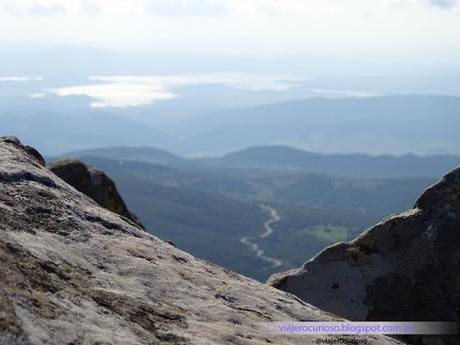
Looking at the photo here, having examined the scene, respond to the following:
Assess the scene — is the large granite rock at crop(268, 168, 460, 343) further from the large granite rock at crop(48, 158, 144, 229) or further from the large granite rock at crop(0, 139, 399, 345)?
the large granite rock at crop(48, 158, 144, 229)

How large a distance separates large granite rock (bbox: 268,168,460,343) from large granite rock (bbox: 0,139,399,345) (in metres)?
3.77

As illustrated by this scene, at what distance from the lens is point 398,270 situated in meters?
17.8

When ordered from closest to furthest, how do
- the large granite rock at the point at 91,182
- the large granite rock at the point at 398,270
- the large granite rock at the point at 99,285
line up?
the large granite rock at the point at 99,285 < the large granite rock at the point at 398,270 < the large granite rock at the point at 91,182

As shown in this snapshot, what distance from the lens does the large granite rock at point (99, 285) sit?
8.68m

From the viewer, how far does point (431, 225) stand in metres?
18.2

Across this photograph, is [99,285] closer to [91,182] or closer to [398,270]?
[398,270]

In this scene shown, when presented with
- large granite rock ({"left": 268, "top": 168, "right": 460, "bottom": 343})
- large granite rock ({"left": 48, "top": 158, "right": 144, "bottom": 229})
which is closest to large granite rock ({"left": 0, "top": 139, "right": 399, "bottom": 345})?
large granite rock ({"left": 268, "top": 168, "right": 460, "bottom": 343})

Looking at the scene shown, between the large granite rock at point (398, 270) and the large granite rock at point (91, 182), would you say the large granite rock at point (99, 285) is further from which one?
the large granite rock at point (91, 182)

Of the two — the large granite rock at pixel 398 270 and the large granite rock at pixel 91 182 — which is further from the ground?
the large granite rock at pixel 91 182

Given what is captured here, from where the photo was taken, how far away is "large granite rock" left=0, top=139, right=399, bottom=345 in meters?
8.68

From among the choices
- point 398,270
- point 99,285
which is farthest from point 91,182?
point 99,285

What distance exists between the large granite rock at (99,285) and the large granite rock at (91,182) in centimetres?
1530

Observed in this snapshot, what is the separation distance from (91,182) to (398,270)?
17.3 m

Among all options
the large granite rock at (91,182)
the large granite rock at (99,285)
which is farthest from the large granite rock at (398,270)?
the large granite rock at (91,182)
